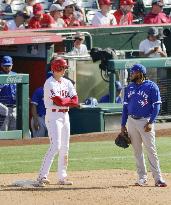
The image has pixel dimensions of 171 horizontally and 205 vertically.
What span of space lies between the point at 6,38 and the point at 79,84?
2.02 meters

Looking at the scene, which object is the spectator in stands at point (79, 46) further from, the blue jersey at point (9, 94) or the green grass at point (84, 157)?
the green grass at point (84, 157)

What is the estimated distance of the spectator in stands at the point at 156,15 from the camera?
20844 mm

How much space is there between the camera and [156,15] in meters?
21.0

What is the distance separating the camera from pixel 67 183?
1146 cm

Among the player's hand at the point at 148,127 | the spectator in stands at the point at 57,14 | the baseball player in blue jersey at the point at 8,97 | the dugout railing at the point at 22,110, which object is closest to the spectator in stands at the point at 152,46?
the spectator in stands at the point at 57,14

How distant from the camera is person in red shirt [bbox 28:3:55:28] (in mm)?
19078

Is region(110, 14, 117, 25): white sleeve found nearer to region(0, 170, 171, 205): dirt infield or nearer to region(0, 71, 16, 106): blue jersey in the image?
region(0, 71, 16, 106): blue jersey

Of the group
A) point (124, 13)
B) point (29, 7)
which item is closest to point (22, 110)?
point (29, 7)

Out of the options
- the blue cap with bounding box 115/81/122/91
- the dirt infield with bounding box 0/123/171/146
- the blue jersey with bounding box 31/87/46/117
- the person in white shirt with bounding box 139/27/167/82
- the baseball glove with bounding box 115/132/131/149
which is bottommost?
the dirt infield with bounding box 0/123/171/146

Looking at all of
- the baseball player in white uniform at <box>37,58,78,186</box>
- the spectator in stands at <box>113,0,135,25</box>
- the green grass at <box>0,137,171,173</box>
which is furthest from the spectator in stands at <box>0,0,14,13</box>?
the baseball player in white uniform at <box>37,58,78,186</box>

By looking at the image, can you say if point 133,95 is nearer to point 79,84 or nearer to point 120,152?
point 120,152

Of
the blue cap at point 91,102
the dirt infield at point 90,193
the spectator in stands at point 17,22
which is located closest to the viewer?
the dirt infield at point 90,193

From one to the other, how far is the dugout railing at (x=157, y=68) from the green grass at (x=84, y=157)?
1.99m

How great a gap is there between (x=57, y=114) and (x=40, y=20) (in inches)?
326
